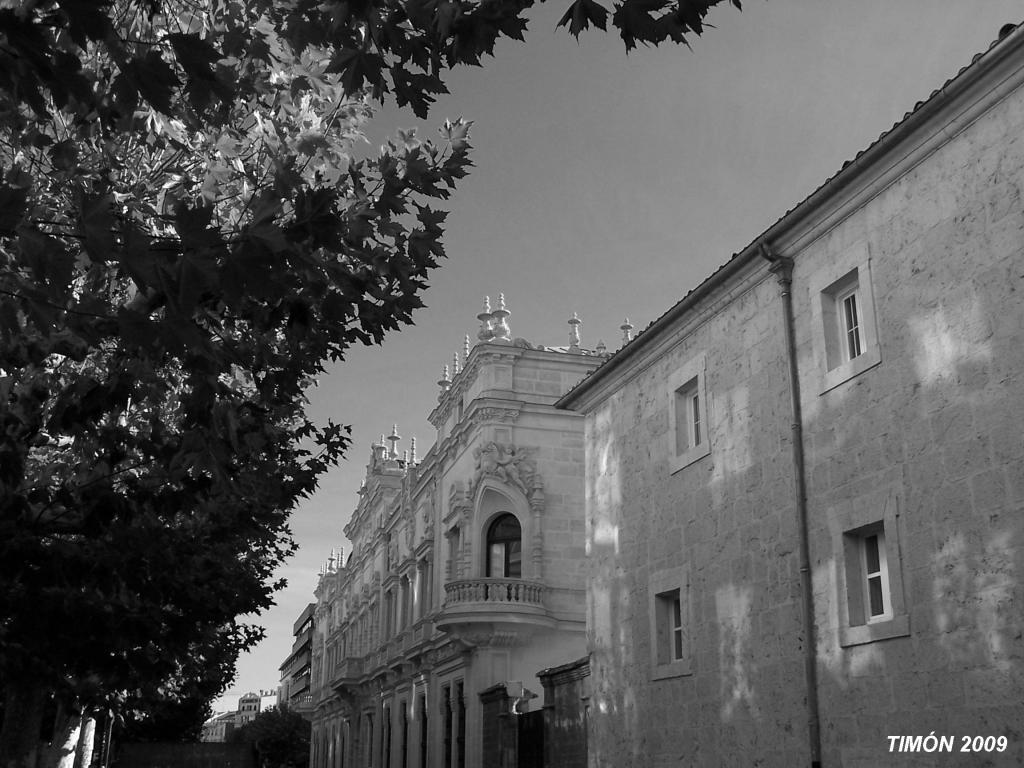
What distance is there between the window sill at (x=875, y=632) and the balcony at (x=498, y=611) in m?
16.1

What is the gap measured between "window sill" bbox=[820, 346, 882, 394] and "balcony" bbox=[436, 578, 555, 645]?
15965mm

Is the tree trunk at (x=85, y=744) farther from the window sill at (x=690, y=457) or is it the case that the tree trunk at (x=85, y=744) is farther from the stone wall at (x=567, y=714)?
the window sill at (x=690, y=457)

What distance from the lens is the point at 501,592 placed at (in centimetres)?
2742

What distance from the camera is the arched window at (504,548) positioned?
96.9 feet

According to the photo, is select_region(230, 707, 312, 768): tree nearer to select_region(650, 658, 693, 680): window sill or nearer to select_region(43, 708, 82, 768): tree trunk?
select_region(43, 708, 82, 768): tree trunk

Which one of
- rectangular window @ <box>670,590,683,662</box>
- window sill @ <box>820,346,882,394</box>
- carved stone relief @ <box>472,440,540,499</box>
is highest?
carved stone relief @ <box>472,440,540,499</box>

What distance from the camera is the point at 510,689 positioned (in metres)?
21.4

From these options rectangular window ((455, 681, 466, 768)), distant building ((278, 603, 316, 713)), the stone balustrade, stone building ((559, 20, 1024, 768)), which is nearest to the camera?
stone building ((559, 20, 1024, 768))

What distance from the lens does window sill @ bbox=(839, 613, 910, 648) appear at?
35.3ft

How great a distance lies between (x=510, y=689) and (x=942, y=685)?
12.3 metres

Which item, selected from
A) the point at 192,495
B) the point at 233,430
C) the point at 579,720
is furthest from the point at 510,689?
the point at 233,430

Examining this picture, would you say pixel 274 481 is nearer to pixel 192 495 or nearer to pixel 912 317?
pixel 192 495

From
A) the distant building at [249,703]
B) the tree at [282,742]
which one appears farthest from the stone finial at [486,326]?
the distant building at [249,703]

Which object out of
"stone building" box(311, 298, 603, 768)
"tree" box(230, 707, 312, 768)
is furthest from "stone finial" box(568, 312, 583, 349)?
"tree" box(230, 707, 312, 768)
